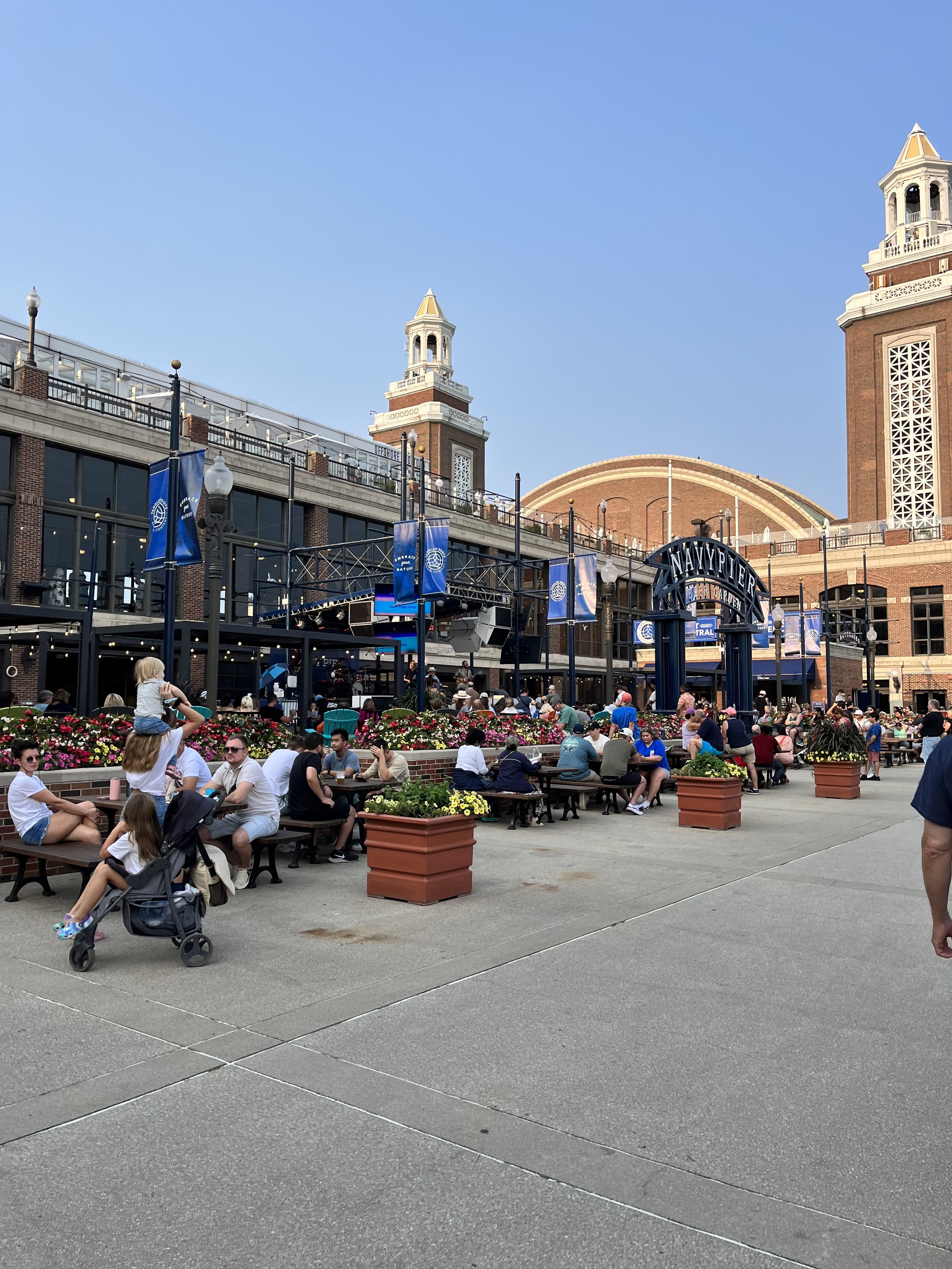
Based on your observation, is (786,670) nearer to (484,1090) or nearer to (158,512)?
(158,512)

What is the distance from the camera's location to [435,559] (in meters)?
24.2

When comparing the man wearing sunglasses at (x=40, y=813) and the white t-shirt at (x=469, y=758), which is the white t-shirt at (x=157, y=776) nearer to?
Result: the man wearing sunglasses at (x=40, y=813)

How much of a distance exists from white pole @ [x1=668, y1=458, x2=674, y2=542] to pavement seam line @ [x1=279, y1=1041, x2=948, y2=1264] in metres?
85.3

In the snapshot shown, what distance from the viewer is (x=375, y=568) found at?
35.2m

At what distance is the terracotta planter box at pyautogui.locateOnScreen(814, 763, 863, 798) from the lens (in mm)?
17875

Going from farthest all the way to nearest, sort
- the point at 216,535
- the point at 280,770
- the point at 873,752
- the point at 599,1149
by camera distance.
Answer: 1. the point at 873,752
2. the point at 216,535
3. the point at 280,770
4. the point at 599,1149

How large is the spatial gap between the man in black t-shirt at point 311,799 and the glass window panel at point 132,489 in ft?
72.0

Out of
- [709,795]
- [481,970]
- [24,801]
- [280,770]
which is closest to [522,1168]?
[481,970]

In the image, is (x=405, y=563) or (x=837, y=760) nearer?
(x=837, y=760)

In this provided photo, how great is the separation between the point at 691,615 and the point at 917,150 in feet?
213

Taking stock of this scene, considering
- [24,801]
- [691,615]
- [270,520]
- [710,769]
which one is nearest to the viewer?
[24,801]

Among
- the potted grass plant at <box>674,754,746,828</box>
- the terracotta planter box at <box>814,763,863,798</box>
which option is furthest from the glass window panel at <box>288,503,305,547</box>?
the potted grass plant at <box>674,754,746,828</box>

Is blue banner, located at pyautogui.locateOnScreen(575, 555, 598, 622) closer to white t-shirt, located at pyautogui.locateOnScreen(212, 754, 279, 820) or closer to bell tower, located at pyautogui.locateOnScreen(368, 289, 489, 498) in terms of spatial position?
white t-shirt, located at pyautogui.locateOnScreen(212, 754, 279, 820)

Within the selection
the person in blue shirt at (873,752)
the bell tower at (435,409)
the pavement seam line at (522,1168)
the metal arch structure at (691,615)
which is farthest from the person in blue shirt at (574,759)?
the bell tower at (435,409)
